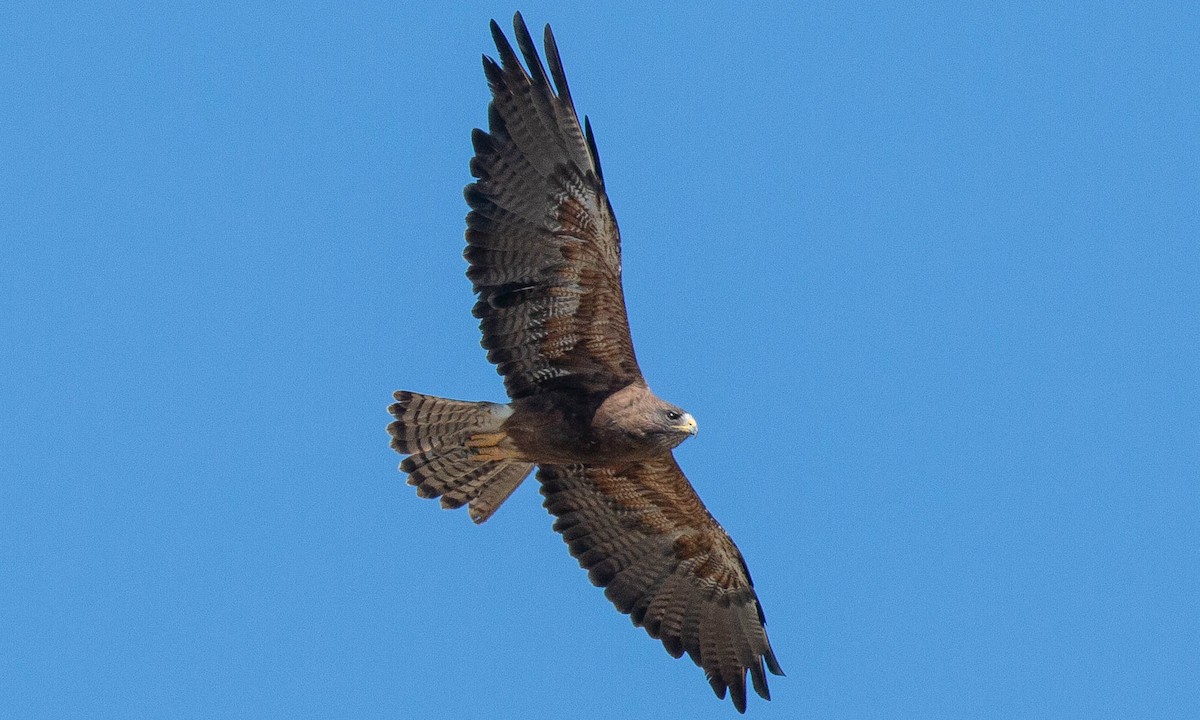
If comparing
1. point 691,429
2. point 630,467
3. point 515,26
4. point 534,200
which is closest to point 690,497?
point 630,467

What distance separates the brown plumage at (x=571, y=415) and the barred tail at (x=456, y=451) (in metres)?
0.01

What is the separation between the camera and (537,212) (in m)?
14.1

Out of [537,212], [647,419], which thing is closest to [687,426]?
[647,419]

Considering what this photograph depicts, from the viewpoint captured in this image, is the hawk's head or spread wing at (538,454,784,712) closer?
the hawk's head

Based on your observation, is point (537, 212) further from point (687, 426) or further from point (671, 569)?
point (671, 569)

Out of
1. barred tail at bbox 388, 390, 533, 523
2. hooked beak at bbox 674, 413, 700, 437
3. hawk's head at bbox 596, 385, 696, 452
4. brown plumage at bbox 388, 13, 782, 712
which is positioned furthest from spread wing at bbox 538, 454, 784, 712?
hooked beak at bbox 674, 413, 700, 437

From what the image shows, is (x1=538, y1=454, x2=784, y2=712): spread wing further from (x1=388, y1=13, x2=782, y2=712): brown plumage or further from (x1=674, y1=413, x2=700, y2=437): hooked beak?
(x1=674, y1=413, x2=700, y2=437): hooked beak

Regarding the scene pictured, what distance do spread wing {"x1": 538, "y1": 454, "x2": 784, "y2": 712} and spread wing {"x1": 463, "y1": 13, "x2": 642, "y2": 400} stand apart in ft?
6.04

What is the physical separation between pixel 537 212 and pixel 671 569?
353 centimetres

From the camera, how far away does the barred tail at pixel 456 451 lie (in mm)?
14953

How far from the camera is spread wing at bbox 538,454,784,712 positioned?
15719 mm

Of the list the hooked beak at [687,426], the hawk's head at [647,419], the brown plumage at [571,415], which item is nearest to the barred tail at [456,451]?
the brown plumage at [571,415]

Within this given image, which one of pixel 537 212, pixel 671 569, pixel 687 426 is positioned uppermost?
pixel 537 212

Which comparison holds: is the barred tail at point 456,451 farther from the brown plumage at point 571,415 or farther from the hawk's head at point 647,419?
the hawk's head at point 647,419
